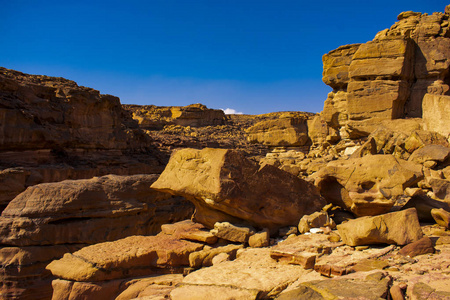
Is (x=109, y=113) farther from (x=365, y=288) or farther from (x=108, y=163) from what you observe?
(x=365, y=288)

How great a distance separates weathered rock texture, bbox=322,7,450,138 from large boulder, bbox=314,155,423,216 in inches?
189

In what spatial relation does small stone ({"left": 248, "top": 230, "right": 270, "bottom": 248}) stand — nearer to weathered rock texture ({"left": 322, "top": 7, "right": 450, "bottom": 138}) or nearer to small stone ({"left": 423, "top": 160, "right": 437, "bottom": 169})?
small stone ({"left": 423, "top": 160, "right": 437, "bottom": 169})

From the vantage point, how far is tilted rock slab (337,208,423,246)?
3404 mm

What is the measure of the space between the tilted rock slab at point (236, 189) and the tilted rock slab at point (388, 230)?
1246 millimetres

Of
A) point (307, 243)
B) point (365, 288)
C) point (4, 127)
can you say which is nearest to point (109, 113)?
point (4, 127)

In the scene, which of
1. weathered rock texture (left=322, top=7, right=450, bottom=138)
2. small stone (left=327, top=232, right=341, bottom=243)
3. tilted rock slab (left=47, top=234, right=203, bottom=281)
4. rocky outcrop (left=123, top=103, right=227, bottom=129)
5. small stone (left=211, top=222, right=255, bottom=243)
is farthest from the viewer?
rocky outcrop (left=123, top=103, right=227, bottom=129)

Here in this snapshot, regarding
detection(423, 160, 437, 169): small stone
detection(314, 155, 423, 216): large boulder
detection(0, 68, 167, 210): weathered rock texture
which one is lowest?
detection(314, 155, 423, 216): large boulder

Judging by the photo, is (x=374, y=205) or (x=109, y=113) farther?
(x=109, y=113)

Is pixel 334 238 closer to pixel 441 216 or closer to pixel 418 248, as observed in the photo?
pixel 418 248

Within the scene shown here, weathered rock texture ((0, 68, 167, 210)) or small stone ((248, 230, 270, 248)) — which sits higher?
weathered rock texture ((0, 68, 167, 210))

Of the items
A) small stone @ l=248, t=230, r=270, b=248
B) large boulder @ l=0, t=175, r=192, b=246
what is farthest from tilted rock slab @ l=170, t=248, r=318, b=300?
large boulder @ l=0, t=175, r=192, b=246

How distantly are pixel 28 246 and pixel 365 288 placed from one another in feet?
19.8

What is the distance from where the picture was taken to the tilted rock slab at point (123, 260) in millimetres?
3709

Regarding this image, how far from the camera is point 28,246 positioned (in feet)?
20.3
